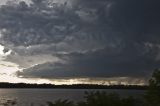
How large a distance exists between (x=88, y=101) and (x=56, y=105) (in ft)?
10.7

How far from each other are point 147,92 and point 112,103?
287cm

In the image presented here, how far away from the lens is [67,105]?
111ft

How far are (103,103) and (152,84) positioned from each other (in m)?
4.08

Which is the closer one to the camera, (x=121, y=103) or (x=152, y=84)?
(x=152, y=84)

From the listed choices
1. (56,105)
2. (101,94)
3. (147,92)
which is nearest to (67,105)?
(56,105)

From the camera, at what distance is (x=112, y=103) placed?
3491cm

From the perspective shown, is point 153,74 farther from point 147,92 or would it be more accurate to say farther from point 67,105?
point 67,105

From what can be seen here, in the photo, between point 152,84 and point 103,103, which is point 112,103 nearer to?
point 103,103

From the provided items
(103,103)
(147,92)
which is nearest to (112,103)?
(103,103)

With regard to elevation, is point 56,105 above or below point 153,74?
below

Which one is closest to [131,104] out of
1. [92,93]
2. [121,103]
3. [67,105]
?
[121,103]

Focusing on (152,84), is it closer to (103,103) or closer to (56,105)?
(103,103)

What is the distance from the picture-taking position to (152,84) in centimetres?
3334

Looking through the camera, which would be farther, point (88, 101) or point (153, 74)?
point (88, 101)
